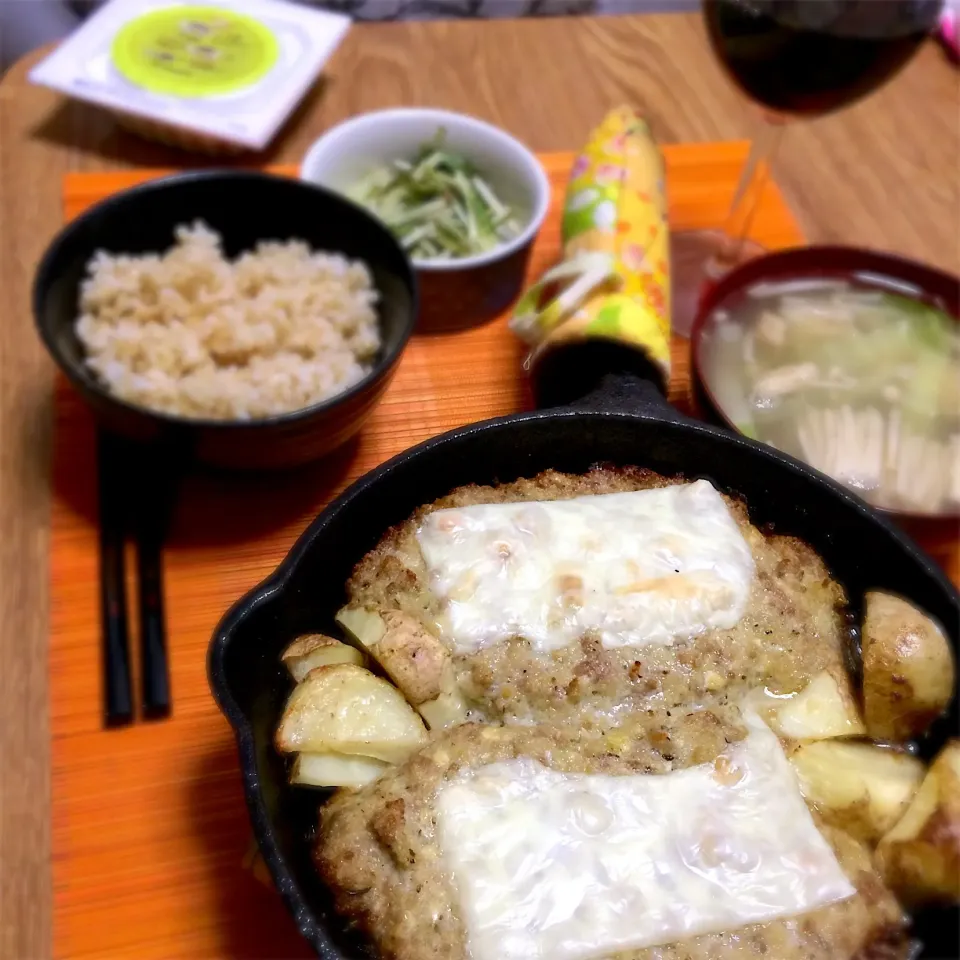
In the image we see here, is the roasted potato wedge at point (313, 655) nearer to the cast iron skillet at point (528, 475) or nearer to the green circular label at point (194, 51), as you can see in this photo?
the cast iron skillet at point (528, 475)

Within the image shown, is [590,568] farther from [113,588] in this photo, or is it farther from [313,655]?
[113,588]

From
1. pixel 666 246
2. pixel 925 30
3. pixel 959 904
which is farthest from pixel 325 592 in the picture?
pixel 925 30

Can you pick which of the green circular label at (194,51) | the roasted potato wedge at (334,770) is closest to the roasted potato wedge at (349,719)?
the roasted potato wedge at (334,770)

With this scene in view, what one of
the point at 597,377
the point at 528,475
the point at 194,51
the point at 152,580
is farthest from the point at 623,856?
the point at 194,51

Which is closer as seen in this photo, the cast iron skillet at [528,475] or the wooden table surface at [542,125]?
the cast iron skillet at [528,475]

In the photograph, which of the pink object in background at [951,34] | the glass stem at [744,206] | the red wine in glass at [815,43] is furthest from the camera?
the pink object in background at [951,34]

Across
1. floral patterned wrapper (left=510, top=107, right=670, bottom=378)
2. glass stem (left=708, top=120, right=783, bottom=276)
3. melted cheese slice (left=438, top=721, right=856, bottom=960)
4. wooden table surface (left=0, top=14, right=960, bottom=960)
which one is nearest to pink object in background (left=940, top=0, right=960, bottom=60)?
wooden table surface (left=0, top=14, right=960, bottom=960)
